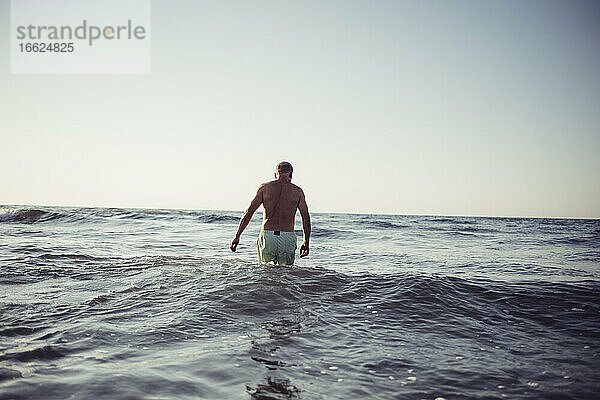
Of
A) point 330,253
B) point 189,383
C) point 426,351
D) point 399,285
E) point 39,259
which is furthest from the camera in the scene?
point 330,253

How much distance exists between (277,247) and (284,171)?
4.53 ft

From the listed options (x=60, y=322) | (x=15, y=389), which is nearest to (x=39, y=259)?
(x=60, y=322)

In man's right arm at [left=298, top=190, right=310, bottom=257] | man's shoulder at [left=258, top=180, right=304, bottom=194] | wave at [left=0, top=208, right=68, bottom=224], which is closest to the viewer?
man's shoulder at [left=258, top=180, right=304, bottom=194]

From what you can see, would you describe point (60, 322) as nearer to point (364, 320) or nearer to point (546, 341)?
point (364, 320)

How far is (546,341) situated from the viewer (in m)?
4.34

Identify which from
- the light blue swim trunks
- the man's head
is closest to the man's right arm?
the light blue swim trunks

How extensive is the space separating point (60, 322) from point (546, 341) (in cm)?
528

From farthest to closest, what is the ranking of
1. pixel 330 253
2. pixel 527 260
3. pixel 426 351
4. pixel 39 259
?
1. pixel 330 253
2. pixel 527 260
3. pixel 39 259
4. pixel 426 351

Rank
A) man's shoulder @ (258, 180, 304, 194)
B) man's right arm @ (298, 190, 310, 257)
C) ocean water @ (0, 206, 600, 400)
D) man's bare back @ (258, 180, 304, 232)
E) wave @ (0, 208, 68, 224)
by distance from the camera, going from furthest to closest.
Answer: wave @ (0, 208, 68, 224) → man's right arm @ (298, 190, 310, 257) → man's shoulder @ (258, 180, 304, 194) → man's bare back @ (258, 180, 304, 232) → ocean water @ (0, 206, 600, 400)

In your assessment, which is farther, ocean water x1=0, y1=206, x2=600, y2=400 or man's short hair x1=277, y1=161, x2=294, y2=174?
man's short hair x1=277, y1=161, x2=294, y2=174

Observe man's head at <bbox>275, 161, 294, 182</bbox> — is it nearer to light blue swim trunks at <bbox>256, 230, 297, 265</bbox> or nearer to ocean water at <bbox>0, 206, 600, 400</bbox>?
light blue swim trunks at <bbox>256, 230, 297, 265</bbox>

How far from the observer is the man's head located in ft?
23.7

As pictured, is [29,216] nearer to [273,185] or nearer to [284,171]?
[273,185]

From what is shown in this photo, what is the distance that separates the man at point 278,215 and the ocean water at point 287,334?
11.6 inches
